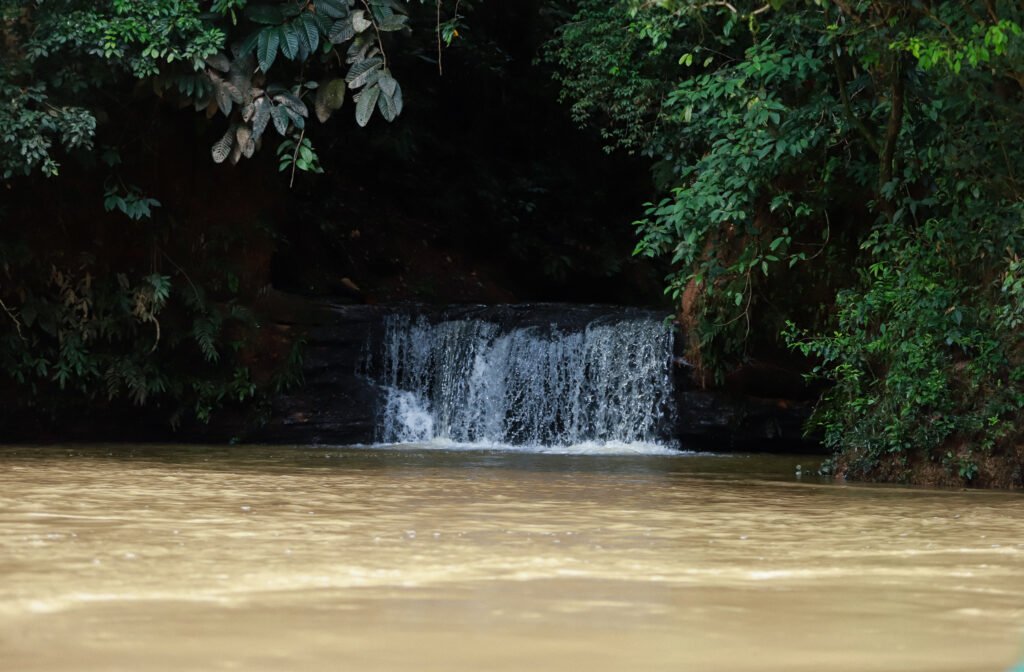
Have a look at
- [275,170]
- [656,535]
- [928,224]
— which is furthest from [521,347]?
[656,535]

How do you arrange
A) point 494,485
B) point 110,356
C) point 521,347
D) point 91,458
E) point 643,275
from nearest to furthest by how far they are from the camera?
point 494,485
point 91,458
point 110,356
point 521,347
point 643,275

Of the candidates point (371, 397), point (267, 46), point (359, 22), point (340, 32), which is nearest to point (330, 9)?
point (340, 32)

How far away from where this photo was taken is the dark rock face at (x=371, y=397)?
46.9 ft

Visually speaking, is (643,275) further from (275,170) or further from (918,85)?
(918,85)

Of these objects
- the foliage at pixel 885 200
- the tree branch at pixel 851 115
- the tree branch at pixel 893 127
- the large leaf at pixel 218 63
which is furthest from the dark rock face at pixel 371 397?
the tree branch at pixel 851 115

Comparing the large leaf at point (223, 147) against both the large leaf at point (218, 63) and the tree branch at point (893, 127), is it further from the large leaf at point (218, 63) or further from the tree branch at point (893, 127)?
the tree branch at point (893, 127)

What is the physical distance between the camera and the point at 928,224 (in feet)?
31.1

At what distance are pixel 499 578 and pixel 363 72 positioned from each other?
924 centimetres

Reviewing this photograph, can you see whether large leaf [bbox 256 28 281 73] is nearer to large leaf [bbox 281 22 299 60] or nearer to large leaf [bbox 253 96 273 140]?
large leaf [bbox 281 22 299 60]

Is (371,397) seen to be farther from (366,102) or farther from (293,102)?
(366,102)

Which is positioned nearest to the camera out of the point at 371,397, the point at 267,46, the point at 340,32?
the point at 267,46

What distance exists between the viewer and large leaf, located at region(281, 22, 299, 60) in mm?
12266

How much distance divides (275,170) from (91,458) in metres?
5.72

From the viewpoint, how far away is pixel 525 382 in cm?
1548
